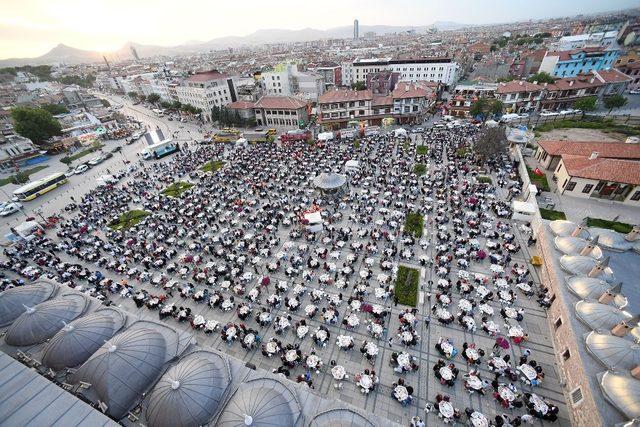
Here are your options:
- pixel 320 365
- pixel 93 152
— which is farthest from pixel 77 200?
pixel 320 365

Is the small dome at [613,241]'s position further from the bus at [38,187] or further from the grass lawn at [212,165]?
the bus at [38,187]

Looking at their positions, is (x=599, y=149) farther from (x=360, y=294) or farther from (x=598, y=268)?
(x=360, y=294)

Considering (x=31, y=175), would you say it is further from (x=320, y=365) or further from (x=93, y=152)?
(x=320, y=365)

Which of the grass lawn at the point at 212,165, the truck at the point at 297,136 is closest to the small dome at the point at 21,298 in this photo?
the grass lawn at the point at 212,165

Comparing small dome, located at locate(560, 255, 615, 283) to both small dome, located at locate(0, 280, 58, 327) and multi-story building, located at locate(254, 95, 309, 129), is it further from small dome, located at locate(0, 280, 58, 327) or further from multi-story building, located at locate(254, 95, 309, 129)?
multi-story building, located at locate(254, 95, 309, 129)

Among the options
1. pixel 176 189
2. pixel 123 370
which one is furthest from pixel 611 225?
pixel 176 189

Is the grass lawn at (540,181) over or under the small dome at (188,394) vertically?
under
